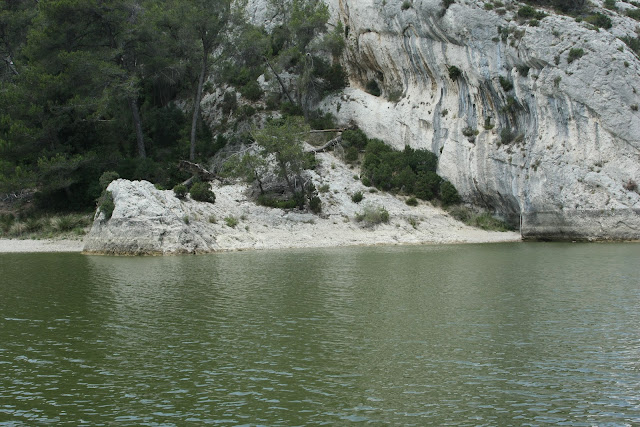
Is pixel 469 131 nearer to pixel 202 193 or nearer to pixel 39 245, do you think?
pixel 202 193

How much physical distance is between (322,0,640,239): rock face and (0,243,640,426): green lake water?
48.2ft

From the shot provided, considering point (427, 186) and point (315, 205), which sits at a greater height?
point (427, 186)

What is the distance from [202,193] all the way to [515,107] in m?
25.7

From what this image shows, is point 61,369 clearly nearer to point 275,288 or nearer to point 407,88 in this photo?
point 275,288

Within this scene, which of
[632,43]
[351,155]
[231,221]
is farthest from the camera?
[351,155]

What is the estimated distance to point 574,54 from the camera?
4319 centimetres

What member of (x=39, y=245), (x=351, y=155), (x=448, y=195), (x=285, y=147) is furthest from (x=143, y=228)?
(x=448, y=195)

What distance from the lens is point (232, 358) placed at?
1404 cm

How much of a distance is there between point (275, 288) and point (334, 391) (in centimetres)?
1220

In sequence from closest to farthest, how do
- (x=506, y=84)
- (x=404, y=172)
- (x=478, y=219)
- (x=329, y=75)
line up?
1. (x=506, y=84)
2. (x=478, y=219)
3. (x=404, y=172)
4. (x=329, y=75)

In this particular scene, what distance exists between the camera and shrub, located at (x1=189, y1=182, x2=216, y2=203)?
4416 cm

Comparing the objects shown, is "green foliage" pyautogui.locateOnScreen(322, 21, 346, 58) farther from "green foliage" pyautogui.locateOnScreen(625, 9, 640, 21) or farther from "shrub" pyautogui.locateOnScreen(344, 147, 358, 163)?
"green foliage" pyautogui.locateOnScreen(625, 9, 640, 21)

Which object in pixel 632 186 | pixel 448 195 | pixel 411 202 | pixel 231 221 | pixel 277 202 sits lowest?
pixel 231 221

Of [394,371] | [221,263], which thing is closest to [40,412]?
[394,371]
